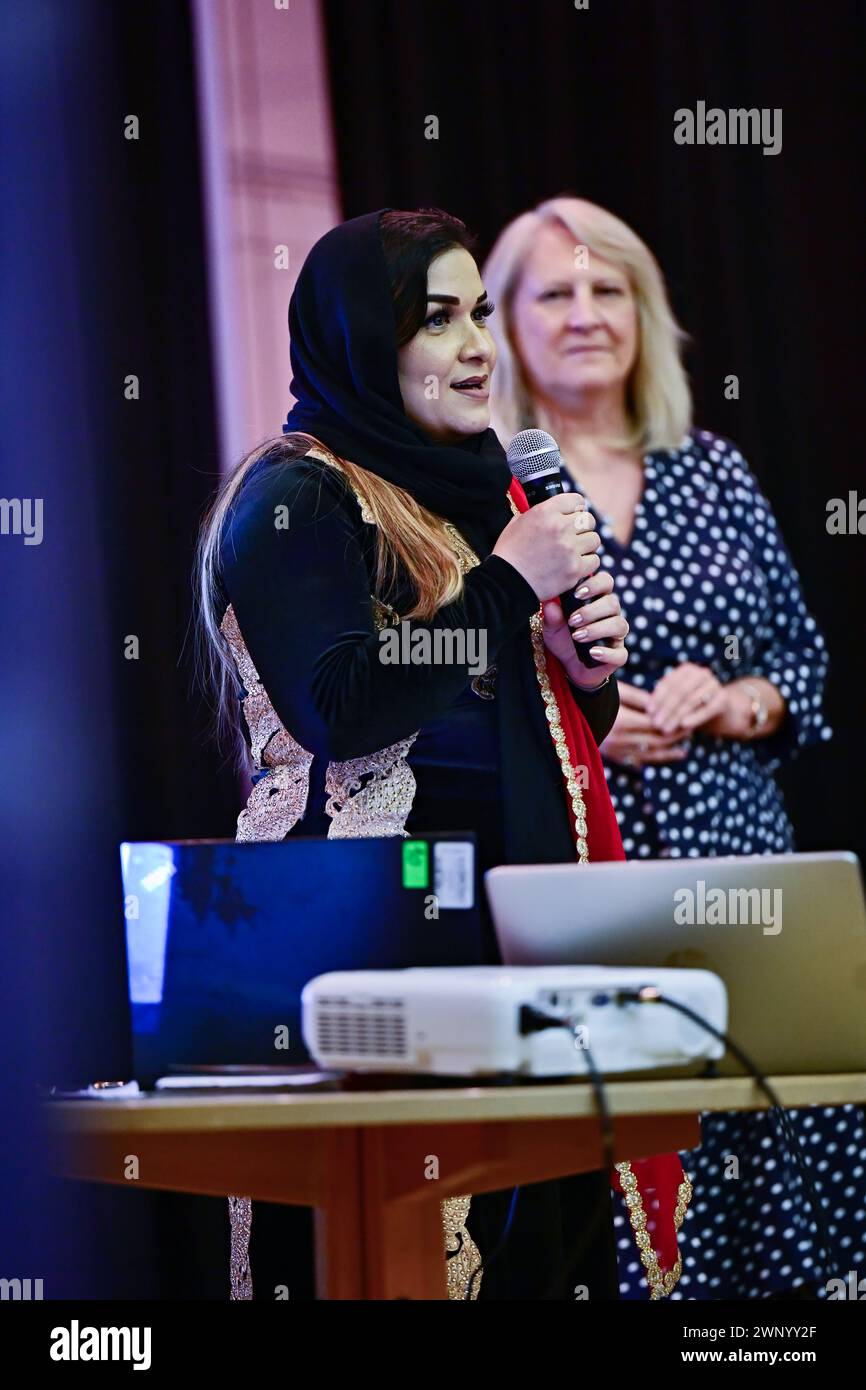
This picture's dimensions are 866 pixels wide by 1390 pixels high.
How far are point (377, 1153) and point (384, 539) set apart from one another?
0.76m

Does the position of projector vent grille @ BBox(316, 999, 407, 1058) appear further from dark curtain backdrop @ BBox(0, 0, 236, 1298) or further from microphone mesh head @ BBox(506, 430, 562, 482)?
dark curtain backdrop @ BBox(0, 0, 236, 1298)

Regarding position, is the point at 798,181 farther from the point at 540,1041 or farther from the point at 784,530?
the point at 540,1041

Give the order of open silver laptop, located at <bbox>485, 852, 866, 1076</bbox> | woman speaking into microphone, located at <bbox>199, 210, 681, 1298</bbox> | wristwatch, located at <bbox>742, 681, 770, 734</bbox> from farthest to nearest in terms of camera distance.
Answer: wristwatch, located at <bbox>742, 681, 770, 734</bbox>
woman speaking into microphone, located at <bbox>199, 210, 681, 1298</bbox>
open silver laptop, located at <bbox>485, 852, 866, 1076</bbox>

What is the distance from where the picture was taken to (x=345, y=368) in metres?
1.85

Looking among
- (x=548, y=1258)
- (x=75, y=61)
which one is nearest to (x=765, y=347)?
(x=75, y=61)

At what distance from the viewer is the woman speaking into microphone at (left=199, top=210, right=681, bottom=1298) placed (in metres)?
1.61

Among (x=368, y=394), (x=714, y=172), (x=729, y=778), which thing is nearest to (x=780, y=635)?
(x=729, y=778)

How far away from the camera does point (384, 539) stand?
171 cm

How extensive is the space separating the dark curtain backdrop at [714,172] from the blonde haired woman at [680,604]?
11cm

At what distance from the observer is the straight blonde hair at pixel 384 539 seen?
1.70 meters

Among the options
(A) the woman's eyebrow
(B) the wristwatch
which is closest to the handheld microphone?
(A) the woman's eyebrow

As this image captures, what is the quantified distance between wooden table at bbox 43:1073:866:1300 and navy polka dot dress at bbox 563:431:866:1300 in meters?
1.33

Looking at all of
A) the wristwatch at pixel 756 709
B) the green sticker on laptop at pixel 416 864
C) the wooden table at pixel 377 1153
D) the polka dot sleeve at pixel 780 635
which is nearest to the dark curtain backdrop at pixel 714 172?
the polka dot sleeve at pixel 780 635
